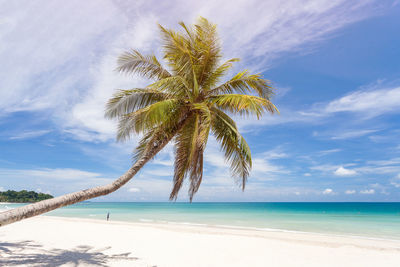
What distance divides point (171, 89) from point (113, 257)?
4.90m

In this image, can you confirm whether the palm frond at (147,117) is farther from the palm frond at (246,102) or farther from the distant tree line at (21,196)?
the distant tree line at (21,196)

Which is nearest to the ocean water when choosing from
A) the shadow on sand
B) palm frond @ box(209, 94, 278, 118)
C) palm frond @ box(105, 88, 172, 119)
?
the shadow on sand

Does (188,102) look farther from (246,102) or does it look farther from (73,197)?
(73,197)

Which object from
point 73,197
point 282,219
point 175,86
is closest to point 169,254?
point 73,197

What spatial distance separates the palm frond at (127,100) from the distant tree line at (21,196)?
3527 inches

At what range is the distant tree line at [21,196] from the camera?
265ft

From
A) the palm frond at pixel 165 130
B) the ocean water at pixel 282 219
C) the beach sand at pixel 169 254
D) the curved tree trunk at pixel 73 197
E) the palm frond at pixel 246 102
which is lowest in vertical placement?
the ocean water at pixel 282 219

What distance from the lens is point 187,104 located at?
647 cm

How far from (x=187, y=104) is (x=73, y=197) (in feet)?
10.8

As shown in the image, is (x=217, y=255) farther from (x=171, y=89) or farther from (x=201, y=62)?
(x=201, y=62)

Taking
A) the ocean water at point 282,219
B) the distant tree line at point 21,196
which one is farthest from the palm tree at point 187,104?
the distant tree line at point 21,196

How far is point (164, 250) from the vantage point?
8.72m

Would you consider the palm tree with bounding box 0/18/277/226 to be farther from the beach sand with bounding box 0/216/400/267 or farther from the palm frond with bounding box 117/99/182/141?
the beach sand with bounding box 0/216/400/267

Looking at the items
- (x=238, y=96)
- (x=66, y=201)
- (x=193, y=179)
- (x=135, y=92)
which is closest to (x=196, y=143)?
(x=193, y=179)
